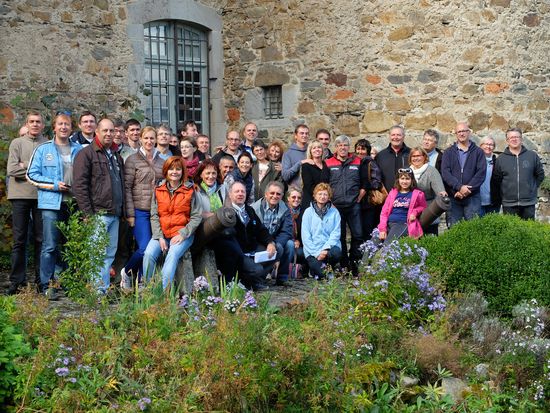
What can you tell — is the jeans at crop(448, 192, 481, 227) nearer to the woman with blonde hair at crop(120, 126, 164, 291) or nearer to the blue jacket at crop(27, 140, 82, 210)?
the woman with blonde hair at crop(120, 126, 164, 291)

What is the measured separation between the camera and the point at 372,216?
1096 cm

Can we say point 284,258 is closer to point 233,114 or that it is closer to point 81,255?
point 81,255

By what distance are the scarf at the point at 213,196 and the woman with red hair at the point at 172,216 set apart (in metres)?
0.55

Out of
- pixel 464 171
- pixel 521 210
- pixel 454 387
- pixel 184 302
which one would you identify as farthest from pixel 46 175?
pixel 521 210

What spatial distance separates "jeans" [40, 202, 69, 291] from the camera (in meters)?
8.52

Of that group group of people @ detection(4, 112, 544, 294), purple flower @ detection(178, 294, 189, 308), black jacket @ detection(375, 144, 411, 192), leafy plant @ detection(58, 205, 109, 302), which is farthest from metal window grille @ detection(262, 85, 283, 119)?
purple flower @ detection(178, 294, 189, 308)

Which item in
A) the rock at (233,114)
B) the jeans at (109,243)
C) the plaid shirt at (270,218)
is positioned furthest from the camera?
the rock at (233,114)

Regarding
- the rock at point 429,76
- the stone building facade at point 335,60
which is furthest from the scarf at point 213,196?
the rock at point 429,76

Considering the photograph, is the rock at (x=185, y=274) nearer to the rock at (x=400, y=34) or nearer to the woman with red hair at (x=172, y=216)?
the woman with red hair at (x=172, y=216)

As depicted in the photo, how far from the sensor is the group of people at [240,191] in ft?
28.2

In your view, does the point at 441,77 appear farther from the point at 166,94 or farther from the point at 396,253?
the point at 396,253

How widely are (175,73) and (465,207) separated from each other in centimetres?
496

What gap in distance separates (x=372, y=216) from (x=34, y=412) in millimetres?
5864

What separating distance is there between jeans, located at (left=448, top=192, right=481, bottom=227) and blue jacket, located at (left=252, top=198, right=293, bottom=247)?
210 centimetres
